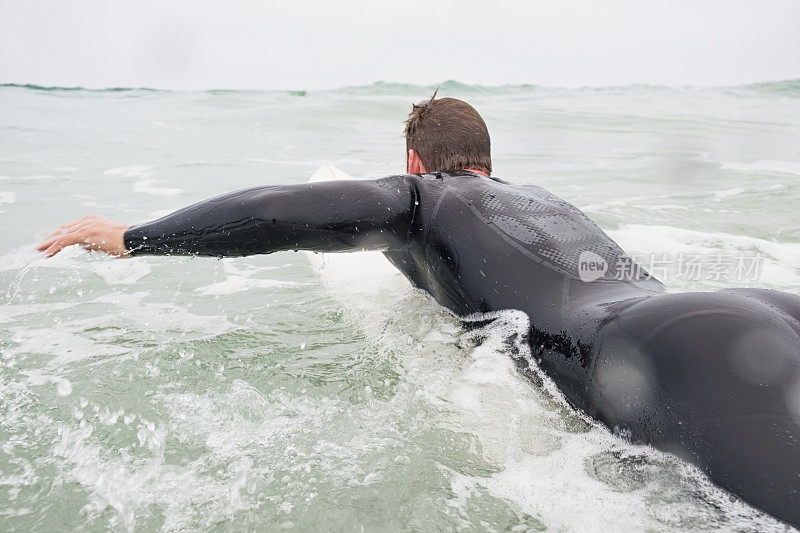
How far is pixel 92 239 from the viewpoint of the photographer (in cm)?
230

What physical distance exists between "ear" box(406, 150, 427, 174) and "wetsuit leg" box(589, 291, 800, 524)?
1.12 meters

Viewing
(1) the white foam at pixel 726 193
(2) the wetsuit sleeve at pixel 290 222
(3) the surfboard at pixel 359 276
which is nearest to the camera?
(2) the wetsuit sleeve at pixel 290 222

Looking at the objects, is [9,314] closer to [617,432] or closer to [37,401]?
[37,401]

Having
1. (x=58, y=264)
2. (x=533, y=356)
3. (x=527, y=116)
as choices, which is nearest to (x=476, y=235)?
(x=533, y=356)

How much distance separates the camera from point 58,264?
3832 mm

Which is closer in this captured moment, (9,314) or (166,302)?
(9,314)

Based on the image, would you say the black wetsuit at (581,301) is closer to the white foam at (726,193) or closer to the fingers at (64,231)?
the fingers at (64,231)

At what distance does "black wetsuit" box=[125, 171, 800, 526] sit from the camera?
4.85 ft

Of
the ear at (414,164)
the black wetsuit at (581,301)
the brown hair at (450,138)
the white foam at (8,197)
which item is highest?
the brown hair at (450,138)

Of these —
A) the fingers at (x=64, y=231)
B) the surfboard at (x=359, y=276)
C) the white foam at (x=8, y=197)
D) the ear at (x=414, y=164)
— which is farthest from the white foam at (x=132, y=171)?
the ear at (x=414, y=164)

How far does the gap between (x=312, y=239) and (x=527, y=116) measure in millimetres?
13270

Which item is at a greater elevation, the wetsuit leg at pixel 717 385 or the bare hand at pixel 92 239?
the bare hand at pixel 92 239

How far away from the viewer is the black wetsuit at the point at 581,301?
4.85ft

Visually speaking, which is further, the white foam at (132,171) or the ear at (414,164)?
the white foam at (132,171)
